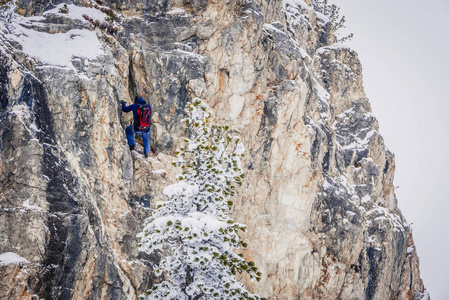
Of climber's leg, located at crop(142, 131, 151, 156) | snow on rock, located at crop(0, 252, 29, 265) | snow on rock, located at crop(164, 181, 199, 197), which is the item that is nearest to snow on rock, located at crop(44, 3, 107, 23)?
climber's leg, located at crop(142, 131, 151, 156)

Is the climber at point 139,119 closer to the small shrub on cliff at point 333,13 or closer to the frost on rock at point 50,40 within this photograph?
the frost on rock at point 50,40

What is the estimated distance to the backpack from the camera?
15852 mm

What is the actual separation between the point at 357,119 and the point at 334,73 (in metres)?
4.49

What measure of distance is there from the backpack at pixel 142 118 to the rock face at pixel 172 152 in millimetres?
892

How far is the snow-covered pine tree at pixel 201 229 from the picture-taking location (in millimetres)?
9492

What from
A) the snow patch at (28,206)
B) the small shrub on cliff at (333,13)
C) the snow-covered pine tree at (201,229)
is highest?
the small shrub on cliff at (333,13)

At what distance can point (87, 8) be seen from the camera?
1842 cm

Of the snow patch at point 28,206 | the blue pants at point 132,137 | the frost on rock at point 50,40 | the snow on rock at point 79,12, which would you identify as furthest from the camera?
the snow on rock at point 79,12

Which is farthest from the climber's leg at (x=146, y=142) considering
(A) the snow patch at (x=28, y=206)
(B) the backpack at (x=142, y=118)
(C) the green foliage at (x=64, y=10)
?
(C) the green foliage at (x=64, y=10)

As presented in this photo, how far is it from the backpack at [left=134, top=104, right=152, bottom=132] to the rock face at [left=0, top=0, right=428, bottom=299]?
0.89 meters

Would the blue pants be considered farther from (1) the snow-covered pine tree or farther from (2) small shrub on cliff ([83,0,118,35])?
(1) the snow-covered pine tree

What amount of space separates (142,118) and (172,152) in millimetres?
3019

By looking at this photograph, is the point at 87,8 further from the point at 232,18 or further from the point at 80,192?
the point at 80,192

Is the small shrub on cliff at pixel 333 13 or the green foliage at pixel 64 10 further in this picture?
the small shrub on cliff at pixel 333 13
